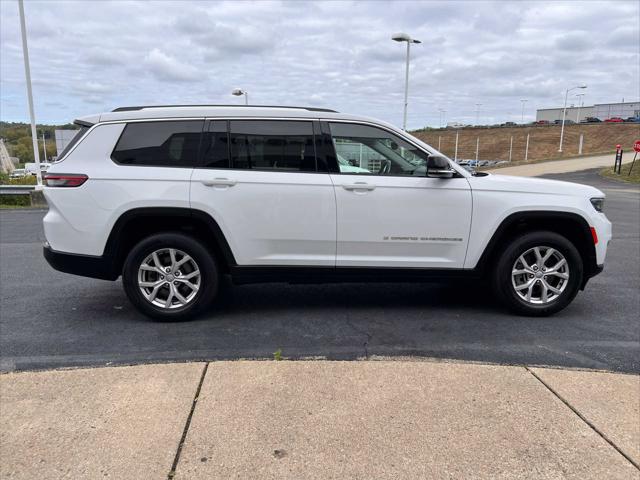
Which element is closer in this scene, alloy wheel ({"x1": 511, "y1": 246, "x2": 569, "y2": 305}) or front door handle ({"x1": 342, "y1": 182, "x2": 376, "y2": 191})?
front door handle ({"x1": 342, "y1": 182, "x2": 376, "y2": 191})

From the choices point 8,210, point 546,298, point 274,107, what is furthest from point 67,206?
point 8,210

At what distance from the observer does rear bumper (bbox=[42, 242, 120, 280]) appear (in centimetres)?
442

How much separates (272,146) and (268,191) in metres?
0.42

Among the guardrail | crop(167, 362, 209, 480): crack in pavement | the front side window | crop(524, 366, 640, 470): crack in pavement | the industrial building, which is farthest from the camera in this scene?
the industrial building

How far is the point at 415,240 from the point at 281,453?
246 centimetres

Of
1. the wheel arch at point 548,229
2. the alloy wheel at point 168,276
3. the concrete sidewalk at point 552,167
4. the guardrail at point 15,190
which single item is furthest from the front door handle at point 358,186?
the concrete sidewalk at point 552,167

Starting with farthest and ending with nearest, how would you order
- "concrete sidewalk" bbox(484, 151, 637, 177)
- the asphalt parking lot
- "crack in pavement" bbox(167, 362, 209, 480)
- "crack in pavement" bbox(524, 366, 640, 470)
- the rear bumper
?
1. "concrete sidewalk" bbox(484, 151, 637, 177)
2. the rear bumper
3. the asphalt parking lot
4. "crack in pavement" bbox(524, 366, 640, 470)
5. "crack in pavement" bbox(167, 362, 209, 480)

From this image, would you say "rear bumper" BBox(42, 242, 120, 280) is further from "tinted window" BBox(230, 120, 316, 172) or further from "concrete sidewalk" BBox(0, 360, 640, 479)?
"tinted window" BBox(230, 120, 316, 172)

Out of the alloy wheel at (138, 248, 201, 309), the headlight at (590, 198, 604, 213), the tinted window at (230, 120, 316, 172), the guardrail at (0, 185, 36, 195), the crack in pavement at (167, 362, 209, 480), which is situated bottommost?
the guardrail at (0, 185, 36, 195)

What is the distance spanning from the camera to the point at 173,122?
445 cm

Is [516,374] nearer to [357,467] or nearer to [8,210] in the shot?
[357,467]

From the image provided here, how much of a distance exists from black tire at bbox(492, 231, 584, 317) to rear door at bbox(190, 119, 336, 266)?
1557 mm

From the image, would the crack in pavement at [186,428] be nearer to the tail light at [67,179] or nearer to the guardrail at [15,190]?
the tail light at [67,179]

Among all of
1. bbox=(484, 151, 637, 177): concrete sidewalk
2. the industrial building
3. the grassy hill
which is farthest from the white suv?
the industrial building
